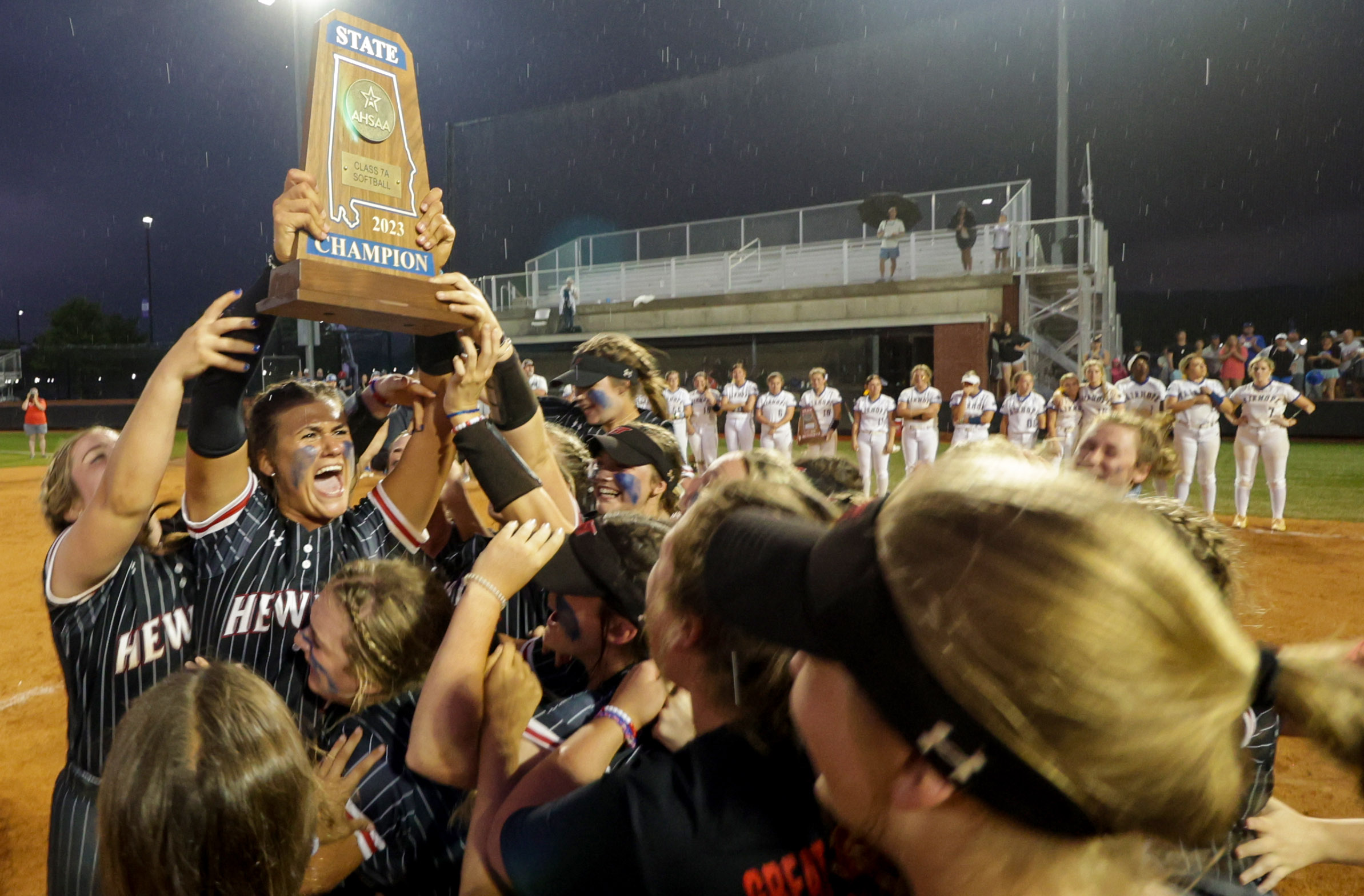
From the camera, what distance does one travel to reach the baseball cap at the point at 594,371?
14.4ft

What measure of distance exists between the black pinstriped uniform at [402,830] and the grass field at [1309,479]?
7191mm

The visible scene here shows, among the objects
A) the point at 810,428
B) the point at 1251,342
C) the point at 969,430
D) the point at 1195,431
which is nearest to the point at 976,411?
the point at 969,430

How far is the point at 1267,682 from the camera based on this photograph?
2.90 feet

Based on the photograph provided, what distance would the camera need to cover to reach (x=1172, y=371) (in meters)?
21.0

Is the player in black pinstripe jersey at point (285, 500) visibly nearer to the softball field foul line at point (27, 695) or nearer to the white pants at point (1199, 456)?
the softball field foul line at point (27, 695)

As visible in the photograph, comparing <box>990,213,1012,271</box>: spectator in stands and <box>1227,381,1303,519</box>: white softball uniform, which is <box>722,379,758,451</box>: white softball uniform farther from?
<box>990,213,1012,271</box>: spectator in stands

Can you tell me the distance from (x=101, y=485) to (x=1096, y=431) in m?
4.05

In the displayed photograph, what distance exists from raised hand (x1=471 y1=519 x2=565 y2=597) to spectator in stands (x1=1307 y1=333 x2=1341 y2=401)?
2331 centimetres

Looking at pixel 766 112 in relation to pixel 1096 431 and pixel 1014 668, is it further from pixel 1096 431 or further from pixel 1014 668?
pixel 1014 668

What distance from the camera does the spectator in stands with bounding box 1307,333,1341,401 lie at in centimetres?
2006

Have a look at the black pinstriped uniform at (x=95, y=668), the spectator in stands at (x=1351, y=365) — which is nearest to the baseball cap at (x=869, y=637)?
the black pinstriped uniform at (x=95, y=668)

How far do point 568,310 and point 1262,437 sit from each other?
856 inches

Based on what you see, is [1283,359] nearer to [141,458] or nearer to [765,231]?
[765,231]

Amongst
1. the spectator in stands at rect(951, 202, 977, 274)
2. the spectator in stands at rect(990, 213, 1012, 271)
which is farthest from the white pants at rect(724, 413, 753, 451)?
the spectator in stands at rect(990, 213, 1012, 271)
